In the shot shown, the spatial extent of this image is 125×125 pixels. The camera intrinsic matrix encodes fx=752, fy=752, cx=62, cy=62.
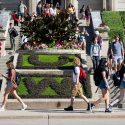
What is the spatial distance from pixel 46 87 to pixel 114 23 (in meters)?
17.1

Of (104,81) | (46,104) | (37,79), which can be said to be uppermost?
(104,81)

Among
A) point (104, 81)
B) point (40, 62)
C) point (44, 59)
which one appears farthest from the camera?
point (44, 59)

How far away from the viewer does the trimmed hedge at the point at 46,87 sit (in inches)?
1034

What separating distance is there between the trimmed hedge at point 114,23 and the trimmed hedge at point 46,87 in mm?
13334

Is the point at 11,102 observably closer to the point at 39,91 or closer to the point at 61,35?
the point at 39,91

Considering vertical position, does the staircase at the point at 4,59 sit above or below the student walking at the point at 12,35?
below

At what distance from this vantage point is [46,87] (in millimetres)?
26797

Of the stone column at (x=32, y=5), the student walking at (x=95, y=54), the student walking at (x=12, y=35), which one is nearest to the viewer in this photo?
the student walking at (x=95, y=54)

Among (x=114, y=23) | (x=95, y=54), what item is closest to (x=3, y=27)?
(x=114, y=23)

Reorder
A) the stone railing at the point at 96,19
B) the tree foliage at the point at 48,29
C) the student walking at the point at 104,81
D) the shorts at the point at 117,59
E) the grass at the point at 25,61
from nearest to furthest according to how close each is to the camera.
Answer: the student walking at the point at 104,81
the grass at the point at 25,61
the shorts at the point at 117,59
the tree foliage at the point at 48,29
the stone railing at the point at 96,19

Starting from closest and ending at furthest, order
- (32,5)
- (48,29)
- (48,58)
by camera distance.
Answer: (48,58) → (48,29) → (32,5)

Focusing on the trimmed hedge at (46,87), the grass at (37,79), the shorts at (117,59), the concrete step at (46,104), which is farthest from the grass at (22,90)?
the shorts at (117,59)

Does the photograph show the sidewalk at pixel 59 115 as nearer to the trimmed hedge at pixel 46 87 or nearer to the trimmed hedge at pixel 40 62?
the trimmed hedge at pixel 46 87

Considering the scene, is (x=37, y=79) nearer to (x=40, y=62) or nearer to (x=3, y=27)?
(x=40, y=62)
